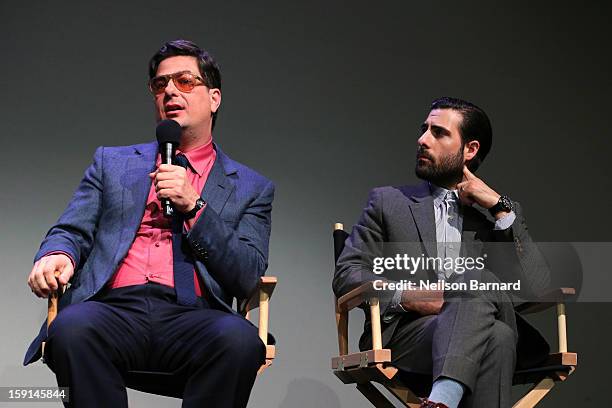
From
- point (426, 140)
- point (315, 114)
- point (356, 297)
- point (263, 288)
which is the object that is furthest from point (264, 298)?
point (315, 114)

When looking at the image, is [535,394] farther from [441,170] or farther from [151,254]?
[151,254]

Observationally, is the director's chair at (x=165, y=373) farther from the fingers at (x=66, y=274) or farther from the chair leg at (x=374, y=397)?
the chair leg at (x=374, y=397)

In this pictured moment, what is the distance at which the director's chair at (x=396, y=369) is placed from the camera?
2850 millimetres

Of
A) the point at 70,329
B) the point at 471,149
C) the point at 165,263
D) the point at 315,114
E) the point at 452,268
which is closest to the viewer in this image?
the point at 70,329

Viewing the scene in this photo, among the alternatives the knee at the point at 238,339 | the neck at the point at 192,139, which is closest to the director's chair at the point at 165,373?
the knee at the point at 238,339

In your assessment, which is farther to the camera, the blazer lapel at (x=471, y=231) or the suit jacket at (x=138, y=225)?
the blazer lapel at (x=471, y=231)

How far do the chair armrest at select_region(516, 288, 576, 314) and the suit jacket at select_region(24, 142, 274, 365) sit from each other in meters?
0.99

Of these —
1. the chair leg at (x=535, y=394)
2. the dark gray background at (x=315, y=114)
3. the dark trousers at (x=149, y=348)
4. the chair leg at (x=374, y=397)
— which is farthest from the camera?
the dark gray background at (x=315, y=114)

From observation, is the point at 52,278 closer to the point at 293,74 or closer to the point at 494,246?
the point at 494,246

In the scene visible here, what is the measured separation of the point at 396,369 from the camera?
9.36 feet

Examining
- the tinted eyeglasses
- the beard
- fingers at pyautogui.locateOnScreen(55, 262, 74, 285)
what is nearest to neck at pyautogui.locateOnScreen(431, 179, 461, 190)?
the beard

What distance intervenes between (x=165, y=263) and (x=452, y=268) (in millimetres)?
1053

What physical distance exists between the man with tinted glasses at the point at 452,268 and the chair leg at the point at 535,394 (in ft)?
0.28

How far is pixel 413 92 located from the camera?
433 cm
